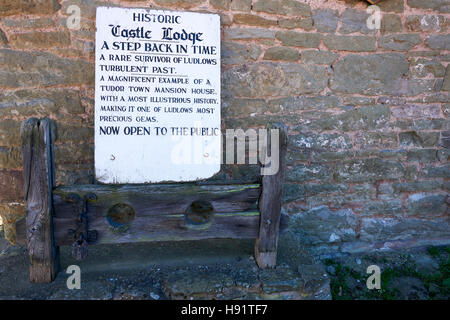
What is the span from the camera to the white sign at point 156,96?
228 centimetres

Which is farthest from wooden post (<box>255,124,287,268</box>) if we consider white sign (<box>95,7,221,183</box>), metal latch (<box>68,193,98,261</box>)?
metal latch (<box>68,193,98,261</box>)

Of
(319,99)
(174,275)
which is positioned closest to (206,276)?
(174,275)

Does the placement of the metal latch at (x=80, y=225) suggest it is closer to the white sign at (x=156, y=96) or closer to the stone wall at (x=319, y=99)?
the white sign at (x=156, y=96)

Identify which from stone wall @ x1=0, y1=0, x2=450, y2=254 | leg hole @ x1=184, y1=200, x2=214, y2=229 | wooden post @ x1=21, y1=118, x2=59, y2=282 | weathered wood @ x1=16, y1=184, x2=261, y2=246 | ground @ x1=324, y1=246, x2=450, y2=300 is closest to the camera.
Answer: wooden post @ x1=21, y1=118, x2=59, y2=282

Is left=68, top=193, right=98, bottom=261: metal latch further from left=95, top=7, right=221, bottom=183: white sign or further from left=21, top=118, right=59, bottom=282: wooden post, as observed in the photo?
left=95, top=7, right=221, bottom=183: white sign

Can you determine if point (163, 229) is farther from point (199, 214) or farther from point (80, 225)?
point (80, 225)

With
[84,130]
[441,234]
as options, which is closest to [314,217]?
[441,234]

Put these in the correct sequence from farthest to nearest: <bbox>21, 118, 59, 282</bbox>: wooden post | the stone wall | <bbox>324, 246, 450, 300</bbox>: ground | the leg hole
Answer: <bbox>324, 246, 450, 300</bbox>: ground, the stone wall, the leg hole, <bbox>21, 118, 59, 282</bbox>: wooden post

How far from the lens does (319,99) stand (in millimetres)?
2789

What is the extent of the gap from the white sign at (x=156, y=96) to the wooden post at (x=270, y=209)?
1.86ft

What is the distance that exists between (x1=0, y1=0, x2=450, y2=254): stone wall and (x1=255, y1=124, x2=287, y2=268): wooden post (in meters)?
0.37

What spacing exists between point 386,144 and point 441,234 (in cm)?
114

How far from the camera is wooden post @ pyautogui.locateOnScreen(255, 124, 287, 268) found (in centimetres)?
203

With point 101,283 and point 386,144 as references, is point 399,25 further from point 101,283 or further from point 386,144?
point 101,283
